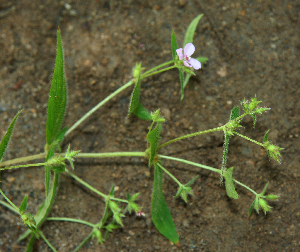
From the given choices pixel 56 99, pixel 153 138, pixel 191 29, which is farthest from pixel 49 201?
pixel 191 29

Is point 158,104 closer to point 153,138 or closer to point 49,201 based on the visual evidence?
point 153,138

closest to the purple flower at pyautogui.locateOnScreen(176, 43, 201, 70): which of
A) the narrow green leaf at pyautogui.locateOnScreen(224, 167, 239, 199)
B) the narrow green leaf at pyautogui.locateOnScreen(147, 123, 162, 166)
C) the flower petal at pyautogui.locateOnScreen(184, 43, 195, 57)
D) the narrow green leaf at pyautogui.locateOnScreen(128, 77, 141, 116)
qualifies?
the flower petal at pyautogui.locateOnScreen(184, 43, 195, 57)

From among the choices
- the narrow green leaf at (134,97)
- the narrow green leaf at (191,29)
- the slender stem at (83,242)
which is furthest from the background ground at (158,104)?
the narrow green leaf at (134,97)

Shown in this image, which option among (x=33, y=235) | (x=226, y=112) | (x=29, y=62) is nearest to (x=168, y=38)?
(x=226, y=112)

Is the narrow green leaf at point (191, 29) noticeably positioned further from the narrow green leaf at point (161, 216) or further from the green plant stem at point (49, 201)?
the green plant stem at point (49, 201)

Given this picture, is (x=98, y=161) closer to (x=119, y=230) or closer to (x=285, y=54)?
(x=119, y=230)

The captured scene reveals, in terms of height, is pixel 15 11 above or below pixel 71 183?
above
